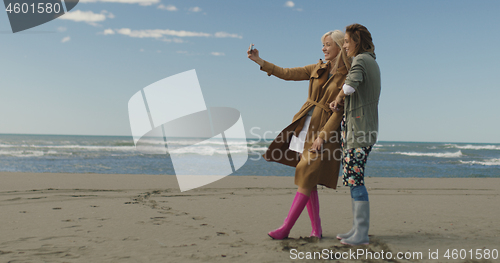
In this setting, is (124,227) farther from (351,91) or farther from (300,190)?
(351,91)

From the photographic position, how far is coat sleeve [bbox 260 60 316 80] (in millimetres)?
3031

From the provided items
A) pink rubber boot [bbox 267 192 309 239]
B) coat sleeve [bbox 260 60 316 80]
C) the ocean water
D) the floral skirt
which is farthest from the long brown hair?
the ocean water

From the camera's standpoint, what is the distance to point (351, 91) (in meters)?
2.46

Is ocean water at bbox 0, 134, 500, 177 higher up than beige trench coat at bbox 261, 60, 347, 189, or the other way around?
beige trench coat at bbox 261, 60, 347, 189

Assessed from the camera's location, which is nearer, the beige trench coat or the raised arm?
the beige trench coat

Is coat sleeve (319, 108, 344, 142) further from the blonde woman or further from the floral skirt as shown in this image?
the floral skirt

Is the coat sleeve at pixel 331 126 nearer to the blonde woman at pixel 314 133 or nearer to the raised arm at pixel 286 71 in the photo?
the blonde woman at pixel 314 133

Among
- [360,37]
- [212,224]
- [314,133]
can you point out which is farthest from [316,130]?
[212,224]

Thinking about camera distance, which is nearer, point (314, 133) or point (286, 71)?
point (314, 133)

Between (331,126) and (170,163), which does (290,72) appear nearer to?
(331,126)

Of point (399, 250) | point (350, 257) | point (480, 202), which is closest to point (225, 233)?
point (350, 257)

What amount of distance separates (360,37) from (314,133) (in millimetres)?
836

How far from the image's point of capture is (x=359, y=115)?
8.41 ft

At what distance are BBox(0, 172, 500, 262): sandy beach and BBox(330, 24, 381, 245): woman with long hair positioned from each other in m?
0.38
